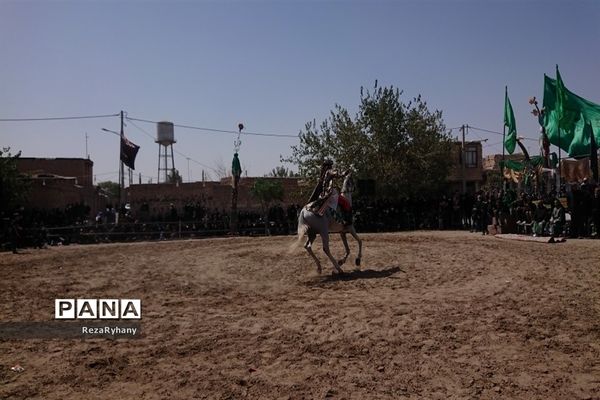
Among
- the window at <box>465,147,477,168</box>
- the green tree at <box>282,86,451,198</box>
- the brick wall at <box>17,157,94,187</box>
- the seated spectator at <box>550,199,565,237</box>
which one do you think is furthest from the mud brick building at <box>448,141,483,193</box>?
the brick wall at <box>17,157,94,187</box>

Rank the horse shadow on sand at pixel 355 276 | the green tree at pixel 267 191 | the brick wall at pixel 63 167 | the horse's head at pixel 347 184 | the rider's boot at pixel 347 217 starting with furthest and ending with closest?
1. the brick wall at pixel 63 167
2. the green tree at pixel 267 191
3. the horse's head at pixel 347 184
4. the rider's boot at pixel 347 217
5. the horse shadow on sand at pixel 355 276

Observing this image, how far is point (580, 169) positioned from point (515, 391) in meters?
21.7

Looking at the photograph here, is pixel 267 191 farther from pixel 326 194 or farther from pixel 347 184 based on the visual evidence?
pixel 326 194

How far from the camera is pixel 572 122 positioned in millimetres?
21703

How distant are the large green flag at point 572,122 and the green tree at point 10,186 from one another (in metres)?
25.3

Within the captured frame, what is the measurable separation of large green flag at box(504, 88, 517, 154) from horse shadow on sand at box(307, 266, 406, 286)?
50.9ft

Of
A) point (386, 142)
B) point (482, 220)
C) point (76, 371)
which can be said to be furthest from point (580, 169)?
point (76, 371)

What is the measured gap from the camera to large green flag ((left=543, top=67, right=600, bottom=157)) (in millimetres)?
21156

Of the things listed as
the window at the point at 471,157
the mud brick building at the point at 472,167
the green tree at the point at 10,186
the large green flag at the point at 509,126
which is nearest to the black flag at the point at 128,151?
the green tree at the point at 10,186

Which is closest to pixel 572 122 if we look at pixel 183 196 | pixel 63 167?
pixel 183 196

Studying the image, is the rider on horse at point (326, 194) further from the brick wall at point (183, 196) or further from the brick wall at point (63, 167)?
the brick wall at point (63, 167)

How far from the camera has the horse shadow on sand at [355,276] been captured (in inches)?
418

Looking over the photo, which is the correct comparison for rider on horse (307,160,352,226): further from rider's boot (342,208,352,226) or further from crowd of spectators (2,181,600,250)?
crowd of spectators (2,181,600,250)

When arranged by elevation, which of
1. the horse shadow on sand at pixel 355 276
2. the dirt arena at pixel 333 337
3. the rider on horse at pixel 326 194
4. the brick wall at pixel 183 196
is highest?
the brick wall at pixel 183 196
